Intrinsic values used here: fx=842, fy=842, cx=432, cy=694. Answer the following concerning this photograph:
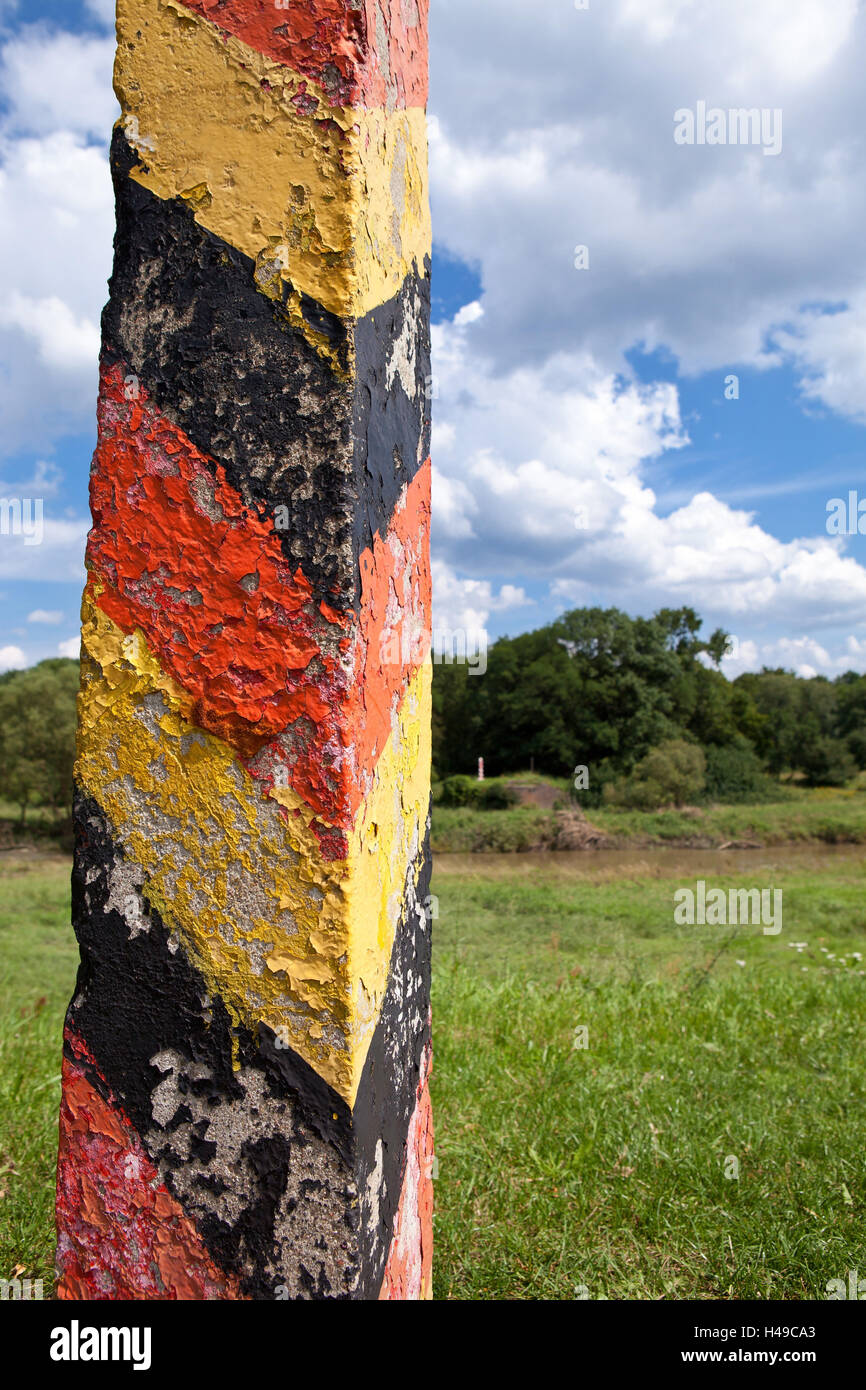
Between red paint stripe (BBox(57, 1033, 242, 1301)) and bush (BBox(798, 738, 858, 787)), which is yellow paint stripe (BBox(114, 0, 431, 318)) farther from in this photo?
bush (BBox(798, 738, 858, 787))

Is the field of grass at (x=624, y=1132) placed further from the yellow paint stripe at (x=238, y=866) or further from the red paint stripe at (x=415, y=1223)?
the yellow paint stripe at (x=238, y=866)

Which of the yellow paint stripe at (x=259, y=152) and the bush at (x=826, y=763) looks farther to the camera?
the bush at (x=826, y=763)

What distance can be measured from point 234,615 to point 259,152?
0.58 m

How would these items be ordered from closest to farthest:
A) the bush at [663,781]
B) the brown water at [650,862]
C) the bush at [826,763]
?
the brown water at [650,862] → the bush at [663,781] → the bush at [826,763]

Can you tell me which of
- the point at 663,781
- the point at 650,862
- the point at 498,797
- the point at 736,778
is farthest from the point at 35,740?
the point at 736,778

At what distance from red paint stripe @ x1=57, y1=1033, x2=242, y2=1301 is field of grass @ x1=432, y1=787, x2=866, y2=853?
16.0 m

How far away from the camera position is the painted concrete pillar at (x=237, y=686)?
1012 millimetres

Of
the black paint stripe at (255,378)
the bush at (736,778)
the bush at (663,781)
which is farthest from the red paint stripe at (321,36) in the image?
the bush at (736,778)

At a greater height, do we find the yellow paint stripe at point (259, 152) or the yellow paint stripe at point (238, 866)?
the yellow paint stripe at point (259, 152)

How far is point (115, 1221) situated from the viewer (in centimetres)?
109

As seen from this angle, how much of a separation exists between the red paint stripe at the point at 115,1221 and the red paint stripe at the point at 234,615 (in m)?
0.49

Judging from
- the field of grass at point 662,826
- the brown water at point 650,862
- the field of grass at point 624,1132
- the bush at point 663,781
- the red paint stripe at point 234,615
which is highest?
the red paint stripe at point 234,615

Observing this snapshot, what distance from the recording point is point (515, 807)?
1966 centimetres

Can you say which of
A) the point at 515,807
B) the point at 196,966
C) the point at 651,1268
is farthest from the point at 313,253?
the point at 515,807
